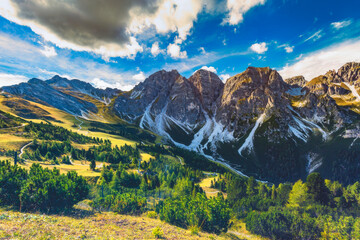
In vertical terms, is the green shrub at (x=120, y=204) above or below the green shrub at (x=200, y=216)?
below

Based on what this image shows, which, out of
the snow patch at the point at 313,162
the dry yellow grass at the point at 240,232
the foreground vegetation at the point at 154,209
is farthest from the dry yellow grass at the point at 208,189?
the snow patch at the point at 313,162

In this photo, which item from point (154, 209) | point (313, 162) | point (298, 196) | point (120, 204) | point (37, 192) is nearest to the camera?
point (37, 192)

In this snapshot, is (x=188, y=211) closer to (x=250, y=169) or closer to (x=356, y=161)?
(x=250, y=169)

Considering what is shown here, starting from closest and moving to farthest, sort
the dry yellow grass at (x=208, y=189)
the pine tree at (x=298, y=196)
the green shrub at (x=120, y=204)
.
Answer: the green shrub at (x=120, y=204), the pine tree at (x=298, y=196), the dry yellow grass at (x=208, y=189)

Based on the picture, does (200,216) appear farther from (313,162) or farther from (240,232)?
(313,162)

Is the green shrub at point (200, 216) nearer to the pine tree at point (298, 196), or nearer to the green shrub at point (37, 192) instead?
the green shrub at point (37, 192)

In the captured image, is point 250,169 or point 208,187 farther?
point 250,169

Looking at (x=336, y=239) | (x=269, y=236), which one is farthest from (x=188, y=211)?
(x=336, y=239)

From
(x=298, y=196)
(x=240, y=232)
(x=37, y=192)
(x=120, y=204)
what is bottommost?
(x=240, y=232)

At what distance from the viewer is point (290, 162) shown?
195000 millimetres

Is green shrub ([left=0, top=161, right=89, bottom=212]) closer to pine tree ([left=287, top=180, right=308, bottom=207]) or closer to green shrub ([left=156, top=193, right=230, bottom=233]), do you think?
green shrub ([left=156, top=193, right=230, bottom=233])

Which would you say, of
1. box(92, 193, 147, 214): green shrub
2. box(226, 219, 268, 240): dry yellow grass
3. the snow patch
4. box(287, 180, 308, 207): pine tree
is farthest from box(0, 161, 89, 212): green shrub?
the snow patch

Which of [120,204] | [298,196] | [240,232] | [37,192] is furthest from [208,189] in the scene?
[37,192]

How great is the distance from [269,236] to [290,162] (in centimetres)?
18141
